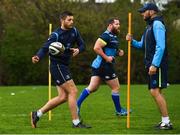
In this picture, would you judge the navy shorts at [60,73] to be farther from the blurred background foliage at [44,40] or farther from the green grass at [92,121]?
the blurred background foliage at [44,40]

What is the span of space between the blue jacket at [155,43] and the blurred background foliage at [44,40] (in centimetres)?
2533

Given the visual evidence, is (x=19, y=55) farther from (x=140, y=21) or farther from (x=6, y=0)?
(x=140, y=21)

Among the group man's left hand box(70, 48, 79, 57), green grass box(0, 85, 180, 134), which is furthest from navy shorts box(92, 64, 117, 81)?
man's left hand box(70, 48, 79, 57)

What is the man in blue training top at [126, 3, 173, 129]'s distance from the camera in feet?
29.2

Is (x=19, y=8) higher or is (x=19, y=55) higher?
(x=19, y=8)

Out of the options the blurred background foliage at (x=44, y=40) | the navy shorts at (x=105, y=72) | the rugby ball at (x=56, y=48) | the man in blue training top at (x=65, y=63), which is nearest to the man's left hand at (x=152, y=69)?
the man in blue training top at (x=65, y=63)

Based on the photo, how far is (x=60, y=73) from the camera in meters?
9.36

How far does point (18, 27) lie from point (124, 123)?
26496mm

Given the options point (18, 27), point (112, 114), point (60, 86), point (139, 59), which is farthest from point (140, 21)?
point (60, 86)

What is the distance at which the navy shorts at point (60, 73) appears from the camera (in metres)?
9.33

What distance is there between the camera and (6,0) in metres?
37.4

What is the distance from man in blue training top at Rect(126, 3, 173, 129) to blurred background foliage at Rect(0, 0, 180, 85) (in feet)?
83.0

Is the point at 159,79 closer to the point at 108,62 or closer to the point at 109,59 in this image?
the point at 109,59

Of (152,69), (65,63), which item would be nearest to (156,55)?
(152,69)
